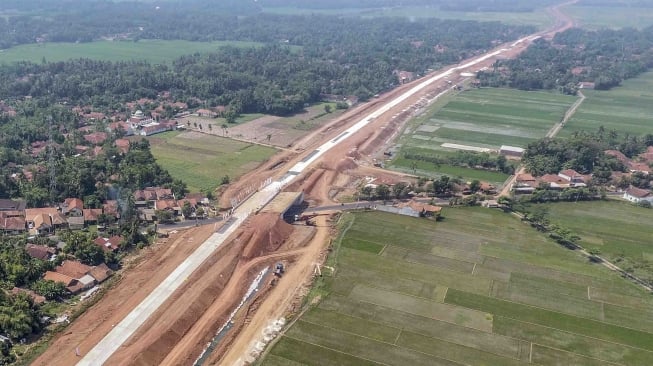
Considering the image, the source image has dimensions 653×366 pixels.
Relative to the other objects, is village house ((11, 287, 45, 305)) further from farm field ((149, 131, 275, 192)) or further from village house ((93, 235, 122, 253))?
farm field ((149, 131, 275, 192))

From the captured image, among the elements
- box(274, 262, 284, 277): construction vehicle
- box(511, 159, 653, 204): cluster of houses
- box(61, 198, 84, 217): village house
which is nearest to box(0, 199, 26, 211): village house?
box(61, 198, 84, 217): village house

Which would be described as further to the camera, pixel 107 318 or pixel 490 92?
pixel 490 92

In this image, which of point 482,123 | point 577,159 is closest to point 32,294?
point 577,159

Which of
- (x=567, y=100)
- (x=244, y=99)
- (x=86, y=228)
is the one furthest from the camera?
(x=567, y=100)

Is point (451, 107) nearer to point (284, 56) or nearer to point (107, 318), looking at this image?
point (284, 56)

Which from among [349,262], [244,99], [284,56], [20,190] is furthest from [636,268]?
[284,56]

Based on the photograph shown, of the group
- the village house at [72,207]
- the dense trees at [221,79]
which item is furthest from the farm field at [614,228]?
the dense trees at [221,79]
